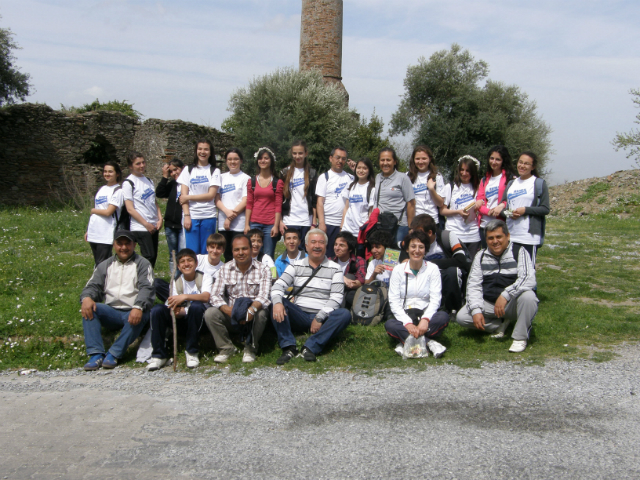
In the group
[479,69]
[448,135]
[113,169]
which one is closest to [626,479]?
[113,169]

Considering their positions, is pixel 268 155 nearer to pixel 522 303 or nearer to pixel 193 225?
pixel 193 225

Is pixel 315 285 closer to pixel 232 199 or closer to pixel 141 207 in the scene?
pixel 232 199

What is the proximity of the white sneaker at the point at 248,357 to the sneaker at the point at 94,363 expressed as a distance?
57.1 inches

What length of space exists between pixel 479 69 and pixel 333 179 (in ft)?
90.0

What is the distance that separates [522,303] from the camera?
199 inches

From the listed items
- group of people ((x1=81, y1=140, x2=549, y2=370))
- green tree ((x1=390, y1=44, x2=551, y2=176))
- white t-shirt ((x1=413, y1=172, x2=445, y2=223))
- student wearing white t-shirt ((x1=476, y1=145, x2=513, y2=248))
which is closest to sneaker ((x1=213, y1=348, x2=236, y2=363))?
group of people ((x1=81, y1=140, x2=549, y2=370))

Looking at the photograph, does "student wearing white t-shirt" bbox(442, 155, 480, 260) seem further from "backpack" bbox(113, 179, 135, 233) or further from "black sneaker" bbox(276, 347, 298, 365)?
"backpack" bbox(113, 179, 135, 233)

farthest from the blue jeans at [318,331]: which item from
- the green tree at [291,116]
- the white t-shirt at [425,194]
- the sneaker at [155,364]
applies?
the green tree at [291,116]

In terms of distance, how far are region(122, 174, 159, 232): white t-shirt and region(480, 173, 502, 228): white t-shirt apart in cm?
430

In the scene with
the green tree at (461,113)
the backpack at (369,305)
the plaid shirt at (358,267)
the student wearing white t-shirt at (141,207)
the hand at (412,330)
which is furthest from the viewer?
the green tree at (461,113)

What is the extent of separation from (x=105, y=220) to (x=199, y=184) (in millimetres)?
1238

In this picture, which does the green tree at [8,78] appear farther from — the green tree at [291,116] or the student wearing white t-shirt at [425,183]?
the student wearing white t-shirt at [425,183]

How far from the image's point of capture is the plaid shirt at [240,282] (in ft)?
17.6

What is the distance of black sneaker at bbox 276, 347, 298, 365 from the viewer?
16.2ft
